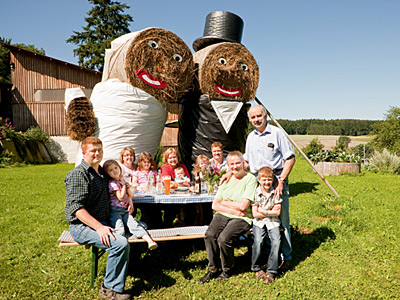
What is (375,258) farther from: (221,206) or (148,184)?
(148,184)

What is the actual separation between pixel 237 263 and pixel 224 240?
0.71 m

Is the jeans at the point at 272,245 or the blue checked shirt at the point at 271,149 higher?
the blue checked shirt at the point at 271,149

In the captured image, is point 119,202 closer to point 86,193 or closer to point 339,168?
point 86,193

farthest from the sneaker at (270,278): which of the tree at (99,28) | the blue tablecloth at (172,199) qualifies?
the tree at (99,28)

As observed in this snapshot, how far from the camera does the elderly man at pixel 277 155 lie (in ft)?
11.3

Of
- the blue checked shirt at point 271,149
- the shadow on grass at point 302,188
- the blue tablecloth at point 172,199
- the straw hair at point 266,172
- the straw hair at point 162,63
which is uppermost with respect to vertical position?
the straw hair at point 162,63

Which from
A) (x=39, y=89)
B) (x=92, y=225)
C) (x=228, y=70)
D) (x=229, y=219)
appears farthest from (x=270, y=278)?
(x=39, y=89)

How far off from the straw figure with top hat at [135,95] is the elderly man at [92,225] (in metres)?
1.96

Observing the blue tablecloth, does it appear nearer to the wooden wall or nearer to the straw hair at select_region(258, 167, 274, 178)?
the straw hair at select_region(258, 167, 274, 178)

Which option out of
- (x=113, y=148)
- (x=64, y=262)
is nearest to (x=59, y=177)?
(x=113, y=148)

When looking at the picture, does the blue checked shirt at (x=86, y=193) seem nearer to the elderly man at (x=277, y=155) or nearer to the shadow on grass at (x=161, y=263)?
the shadow on grass at (x=161, y=263)

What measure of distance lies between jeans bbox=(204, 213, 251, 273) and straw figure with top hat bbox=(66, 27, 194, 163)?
235 centimetres

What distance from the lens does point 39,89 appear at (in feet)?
53.7

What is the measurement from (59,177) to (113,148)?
6559 millimetres
